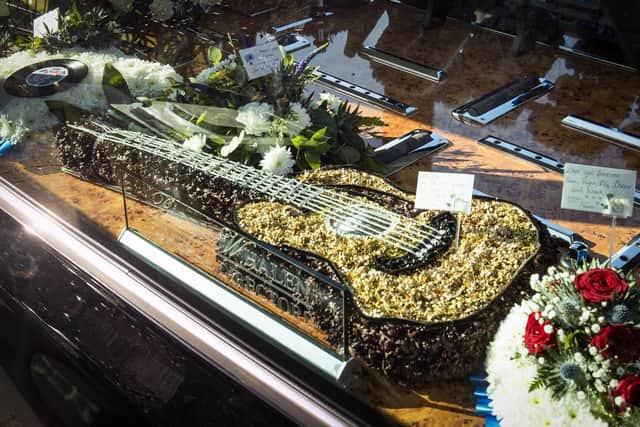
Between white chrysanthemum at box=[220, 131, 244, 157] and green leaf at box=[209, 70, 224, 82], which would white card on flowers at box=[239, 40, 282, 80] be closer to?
green leaf at box=[209, 70, 224, 82]

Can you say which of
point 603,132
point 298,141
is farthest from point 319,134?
point 603,132

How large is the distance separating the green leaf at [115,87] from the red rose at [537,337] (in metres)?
1.09

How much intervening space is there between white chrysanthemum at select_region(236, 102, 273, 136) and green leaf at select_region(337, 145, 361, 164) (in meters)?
0.18

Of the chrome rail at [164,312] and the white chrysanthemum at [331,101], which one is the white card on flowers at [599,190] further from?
the white chrysanthemum at [331,101]

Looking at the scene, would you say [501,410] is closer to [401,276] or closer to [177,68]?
[401,276]

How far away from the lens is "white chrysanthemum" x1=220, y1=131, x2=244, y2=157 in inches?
63.2

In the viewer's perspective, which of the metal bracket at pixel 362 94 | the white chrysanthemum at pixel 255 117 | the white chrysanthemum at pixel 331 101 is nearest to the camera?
the white chrysanthemum at pixel 255 117

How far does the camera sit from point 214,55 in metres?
1.90

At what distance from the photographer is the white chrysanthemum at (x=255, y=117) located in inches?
65.6

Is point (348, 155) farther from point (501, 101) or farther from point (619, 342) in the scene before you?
point (619, 342)

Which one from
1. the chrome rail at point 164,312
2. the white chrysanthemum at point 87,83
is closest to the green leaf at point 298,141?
the white chrysanthemum at point 87,83

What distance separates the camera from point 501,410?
3.35 feet

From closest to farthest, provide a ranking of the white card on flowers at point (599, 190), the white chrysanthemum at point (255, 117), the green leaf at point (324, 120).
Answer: the white card on flowers at point (599, 190) < the white chrysanthemum at point (255, 117) < the green leaf at point (324, 120)

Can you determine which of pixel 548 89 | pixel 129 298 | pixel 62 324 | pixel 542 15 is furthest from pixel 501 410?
pixel 542 15
